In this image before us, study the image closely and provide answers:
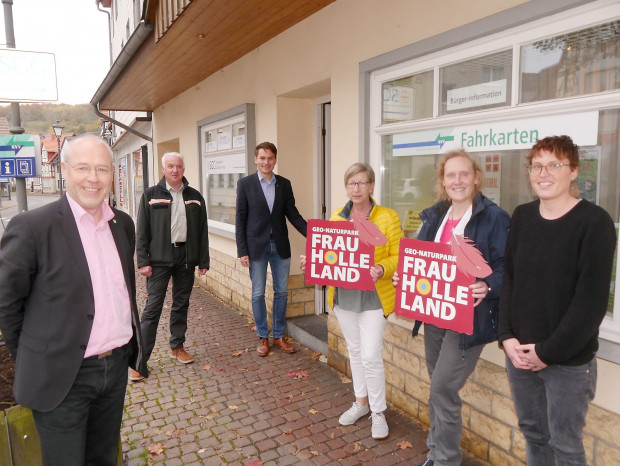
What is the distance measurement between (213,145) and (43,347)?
21.8ft

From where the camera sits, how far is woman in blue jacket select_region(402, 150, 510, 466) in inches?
103

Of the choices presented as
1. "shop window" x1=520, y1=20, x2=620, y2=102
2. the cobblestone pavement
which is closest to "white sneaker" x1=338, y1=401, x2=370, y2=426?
the cobblestone pavement

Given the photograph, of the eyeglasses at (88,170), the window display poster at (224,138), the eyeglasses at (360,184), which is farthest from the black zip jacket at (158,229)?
the window display poster at (224,138)

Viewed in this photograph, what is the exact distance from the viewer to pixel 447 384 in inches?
108

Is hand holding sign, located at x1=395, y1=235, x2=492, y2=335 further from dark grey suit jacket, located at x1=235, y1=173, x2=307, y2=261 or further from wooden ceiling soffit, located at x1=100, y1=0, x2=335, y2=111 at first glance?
wooden ceiling soffit, located at x1=100, y1=0, x2=335, y2=111

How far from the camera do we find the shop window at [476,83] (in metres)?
3.17

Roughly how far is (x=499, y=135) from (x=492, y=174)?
0.94 feet

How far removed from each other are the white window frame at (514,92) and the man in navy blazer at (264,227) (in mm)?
1335

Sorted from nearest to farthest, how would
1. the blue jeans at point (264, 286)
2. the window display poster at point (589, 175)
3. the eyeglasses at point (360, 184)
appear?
the window display poster at point (589, 175), the eyeglasses at point (360, 184), the blue jeans at point (264, 286)

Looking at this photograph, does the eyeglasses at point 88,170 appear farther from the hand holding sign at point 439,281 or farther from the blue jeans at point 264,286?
the blue jeans at point 264,286

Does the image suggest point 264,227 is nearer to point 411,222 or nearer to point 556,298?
point 411,222

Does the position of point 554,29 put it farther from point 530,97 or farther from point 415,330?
point 415,330

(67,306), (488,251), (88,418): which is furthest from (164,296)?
(488,251)

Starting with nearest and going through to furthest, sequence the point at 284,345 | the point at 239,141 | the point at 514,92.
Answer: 1. the point at 514,92
2. the point at 284,345
3. the point at 239,141
